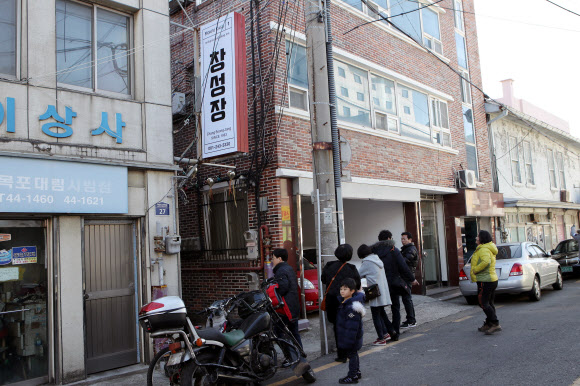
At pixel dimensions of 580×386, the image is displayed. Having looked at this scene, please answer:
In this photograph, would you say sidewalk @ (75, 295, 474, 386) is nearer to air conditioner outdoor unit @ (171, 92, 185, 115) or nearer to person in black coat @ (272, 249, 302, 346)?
person in black coat @ (272, 249, 302, 346)

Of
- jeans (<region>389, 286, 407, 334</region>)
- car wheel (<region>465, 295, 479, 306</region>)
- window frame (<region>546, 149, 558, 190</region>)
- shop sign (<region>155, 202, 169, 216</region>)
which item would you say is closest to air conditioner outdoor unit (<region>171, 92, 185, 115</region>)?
shop sign (<region>155, 202, 169, 216</region>)

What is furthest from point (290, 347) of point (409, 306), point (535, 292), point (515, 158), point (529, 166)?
point (529, 166)

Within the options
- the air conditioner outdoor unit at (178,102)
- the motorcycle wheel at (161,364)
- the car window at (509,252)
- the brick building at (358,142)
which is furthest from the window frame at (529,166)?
the motorcycle wheel at (161,364)

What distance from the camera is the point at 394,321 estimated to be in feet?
27.1

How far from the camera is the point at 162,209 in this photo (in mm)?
7738

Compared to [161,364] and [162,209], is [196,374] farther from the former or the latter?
[162,209]

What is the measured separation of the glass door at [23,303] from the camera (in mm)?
6293

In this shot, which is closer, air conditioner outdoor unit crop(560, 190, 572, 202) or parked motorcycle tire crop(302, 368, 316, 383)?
parked motorcycle tire crop(302, 368, 316, 383)

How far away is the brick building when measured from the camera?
397 inches

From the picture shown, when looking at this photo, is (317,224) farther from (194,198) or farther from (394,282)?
(194,198)

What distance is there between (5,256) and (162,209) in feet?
7.31

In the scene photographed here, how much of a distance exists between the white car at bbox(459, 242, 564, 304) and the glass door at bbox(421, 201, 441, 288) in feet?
9.41

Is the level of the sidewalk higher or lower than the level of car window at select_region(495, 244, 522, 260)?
lower

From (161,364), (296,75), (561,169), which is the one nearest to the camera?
(161,364)
